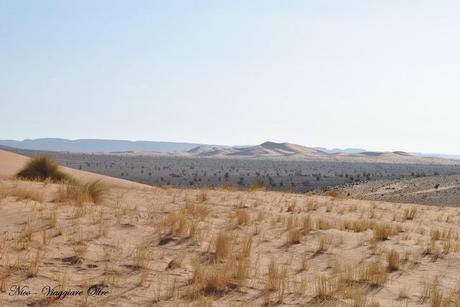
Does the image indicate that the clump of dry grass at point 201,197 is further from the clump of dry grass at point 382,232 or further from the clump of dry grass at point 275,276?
the clump of dry grass at point 275,276

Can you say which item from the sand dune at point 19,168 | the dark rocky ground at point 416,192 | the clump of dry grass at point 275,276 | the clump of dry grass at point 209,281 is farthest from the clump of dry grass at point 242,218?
the dark rocky ground at point 416,192

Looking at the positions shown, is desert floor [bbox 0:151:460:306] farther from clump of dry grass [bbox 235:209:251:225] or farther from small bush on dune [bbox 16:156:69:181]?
small bush on dune [bbox 16:156:69:181]

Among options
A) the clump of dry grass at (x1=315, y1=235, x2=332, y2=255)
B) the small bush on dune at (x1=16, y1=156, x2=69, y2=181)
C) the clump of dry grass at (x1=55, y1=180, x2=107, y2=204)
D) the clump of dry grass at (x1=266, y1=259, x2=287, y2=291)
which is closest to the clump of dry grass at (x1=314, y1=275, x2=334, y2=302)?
the clump of dry grass at (x1=266, y1=259, x2=287, y2=291)

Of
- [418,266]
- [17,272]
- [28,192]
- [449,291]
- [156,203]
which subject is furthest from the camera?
[156,203]

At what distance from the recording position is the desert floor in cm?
609

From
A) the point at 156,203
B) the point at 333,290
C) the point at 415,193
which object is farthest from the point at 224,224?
the point at 415,193

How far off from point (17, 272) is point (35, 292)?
25.6 inches

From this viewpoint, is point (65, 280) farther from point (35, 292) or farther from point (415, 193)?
point (415, 193)

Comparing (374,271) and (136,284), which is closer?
(136,284)

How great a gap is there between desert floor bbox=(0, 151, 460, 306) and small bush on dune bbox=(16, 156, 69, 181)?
22.8ft

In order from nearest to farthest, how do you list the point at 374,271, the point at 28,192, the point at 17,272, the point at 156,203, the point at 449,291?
the point at 17,272 < the point at 449,291 < the point at 374,271 < the point at 28,192 < the point at 156,203

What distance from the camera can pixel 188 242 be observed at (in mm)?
8578

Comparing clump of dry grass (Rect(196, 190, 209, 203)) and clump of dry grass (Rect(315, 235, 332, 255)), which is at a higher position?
clump of dry grass (Rect(196, 190, 209, 203))

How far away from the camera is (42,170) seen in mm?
19484
